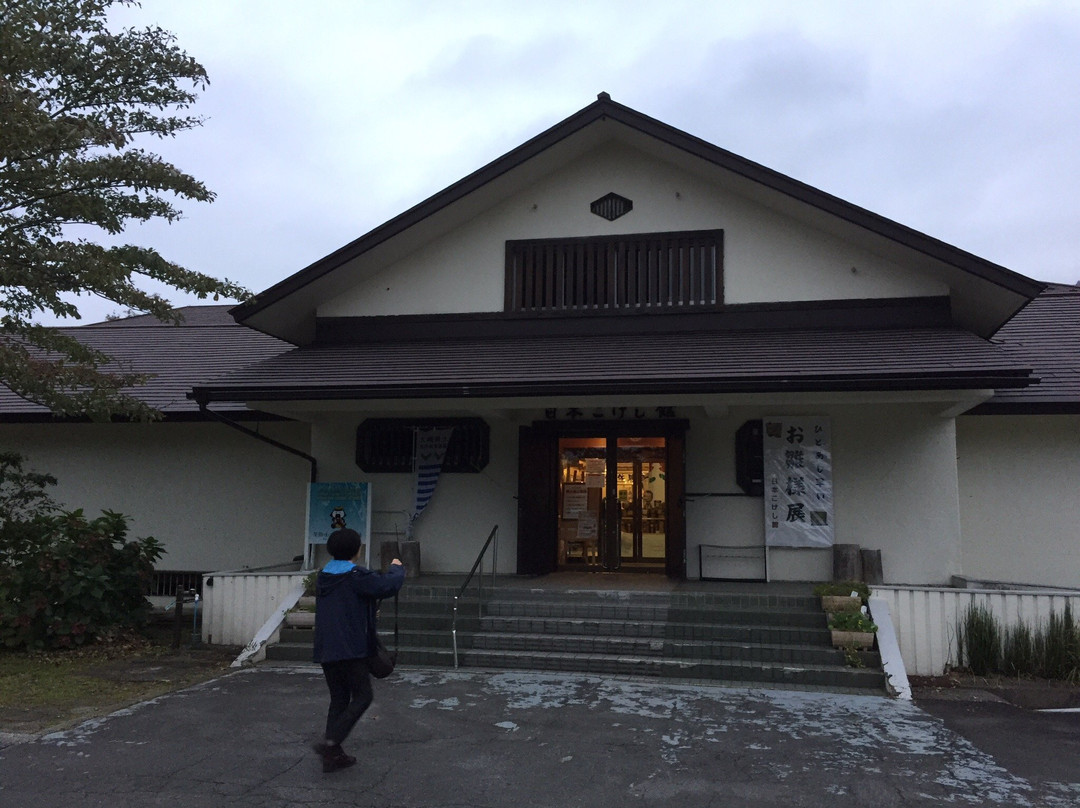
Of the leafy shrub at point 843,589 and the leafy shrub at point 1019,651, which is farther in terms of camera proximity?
the leafy shrub at point 843,589

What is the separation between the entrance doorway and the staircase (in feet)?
5.88

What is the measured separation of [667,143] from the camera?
10.9 metres

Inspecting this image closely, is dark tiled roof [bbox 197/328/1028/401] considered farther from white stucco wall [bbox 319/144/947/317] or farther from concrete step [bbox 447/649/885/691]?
concrete step [bbox 447/649/885/691]

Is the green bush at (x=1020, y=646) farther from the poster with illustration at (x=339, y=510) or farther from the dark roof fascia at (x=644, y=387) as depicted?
the poster with illustration at (x=339, y=510)

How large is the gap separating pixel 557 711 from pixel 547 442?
202 inches

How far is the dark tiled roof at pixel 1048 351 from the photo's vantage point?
10.7 metres

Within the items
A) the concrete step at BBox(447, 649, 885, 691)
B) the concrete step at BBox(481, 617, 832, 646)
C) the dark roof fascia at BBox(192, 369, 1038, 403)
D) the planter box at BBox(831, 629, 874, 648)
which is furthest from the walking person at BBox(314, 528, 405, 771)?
the planter box at BBox(831, 629, 874, 648)

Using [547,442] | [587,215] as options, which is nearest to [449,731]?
[547,442]

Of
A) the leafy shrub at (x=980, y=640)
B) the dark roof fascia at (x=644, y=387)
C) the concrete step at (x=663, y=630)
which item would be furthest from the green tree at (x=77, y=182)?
the leafy shrub at (x=980, y=640)

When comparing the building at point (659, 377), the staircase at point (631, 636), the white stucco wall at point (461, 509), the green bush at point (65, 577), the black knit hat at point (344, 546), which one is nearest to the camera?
the black knit hat at point (344, 546)

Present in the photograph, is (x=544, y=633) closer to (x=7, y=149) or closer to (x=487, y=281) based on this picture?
(x=487, y=281)

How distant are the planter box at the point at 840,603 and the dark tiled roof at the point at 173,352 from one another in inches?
345

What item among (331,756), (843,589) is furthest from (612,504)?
(331,756)

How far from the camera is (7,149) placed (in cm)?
823
